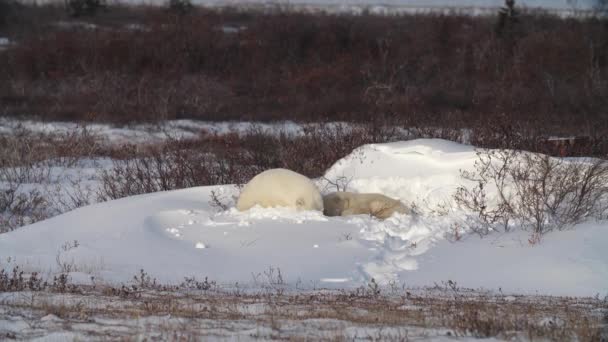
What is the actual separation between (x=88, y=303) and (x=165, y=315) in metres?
0.86

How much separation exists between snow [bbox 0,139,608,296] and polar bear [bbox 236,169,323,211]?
0.18m

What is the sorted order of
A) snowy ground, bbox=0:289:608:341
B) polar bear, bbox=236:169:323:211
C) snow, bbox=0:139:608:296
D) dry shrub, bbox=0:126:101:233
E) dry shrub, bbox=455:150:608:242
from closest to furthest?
snowy ground, bbox=0:289:608:341, snow, bbox=0:139:608:296, dry shrub, bbox=455:150:608:242, polar bear, bbox=236:169:323:211, dry shrub, bbox=0:126:101:233

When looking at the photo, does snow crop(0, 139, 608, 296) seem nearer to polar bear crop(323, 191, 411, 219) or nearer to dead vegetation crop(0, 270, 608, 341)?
polar bear crop(323, 191, 411, 219)

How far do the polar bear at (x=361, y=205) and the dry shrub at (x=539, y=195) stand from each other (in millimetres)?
980

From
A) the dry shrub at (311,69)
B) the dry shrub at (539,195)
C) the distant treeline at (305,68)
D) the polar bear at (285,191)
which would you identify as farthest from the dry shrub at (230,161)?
the dry shrub at (311,69)

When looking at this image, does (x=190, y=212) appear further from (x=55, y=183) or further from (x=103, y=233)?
(x=55, y=183)

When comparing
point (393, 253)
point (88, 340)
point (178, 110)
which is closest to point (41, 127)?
point (178, 110)

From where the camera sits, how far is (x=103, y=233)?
10.2 m

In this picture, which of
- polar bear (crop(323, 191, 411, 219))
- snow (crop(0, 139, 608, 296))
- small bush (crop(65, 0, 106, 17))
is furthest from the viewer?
small bush (crop(65, 0, 106, 17))

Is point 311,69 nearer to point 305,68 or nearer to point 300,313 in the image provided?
point 305,68

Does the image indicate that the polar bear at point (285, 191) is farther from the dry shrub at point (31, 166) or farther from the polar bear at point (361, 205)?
the dry shrub at point (31, 166)

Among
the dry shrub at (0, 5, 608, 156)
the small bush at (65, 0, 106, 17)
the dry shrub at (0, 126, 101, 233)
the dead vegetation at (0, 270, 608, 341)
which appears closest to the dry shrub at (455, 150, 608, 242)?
the dead vegetation at (0, 270, 608, 341)

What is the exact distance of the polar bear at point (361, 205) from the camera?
1116 cm

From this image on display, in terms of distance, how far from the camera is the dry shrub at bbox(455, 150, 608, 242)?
10398 millimetres
